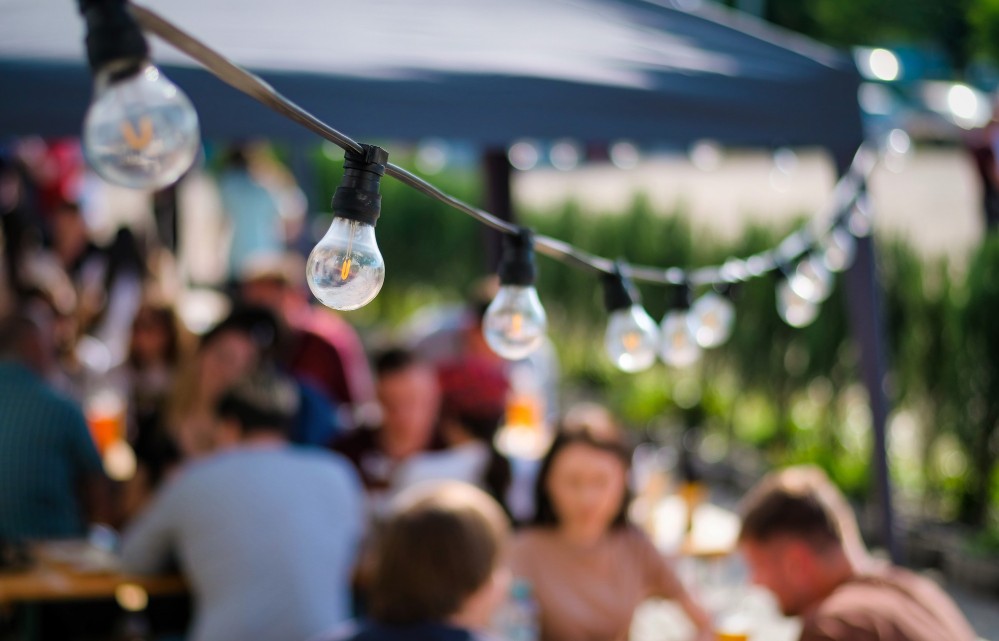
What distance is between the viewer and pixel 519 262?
69.6 inches

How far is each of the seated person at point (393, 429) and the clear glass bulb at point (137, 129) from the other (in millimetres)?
2709

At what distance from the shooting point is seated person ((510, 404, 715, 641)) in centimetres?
309

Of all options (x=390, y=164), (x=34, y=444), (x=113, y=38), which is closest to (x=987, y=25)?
(x=34, y=444)

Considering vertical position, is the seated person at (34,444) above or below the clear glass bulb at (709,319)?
below

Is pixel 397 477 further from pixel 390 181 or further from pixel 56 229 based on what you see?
pixel 390 181

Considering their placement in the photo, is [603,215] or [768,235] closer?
[768,235]

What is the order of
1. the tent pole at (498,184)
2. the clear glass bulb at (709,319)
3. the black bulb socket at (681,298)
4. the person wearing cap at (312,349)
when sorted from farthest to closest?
the tent pole at (498,184)
the person wearing cap at (312,349)
the clear glass bulb at (709,319)
the black bulb socket at (681,298)

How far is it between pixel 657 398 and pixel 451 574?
5.48 metres

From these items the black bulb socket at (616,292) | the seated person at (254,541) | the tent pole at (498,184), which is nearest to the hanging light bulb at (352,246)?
the black bulb socket at (616,292)

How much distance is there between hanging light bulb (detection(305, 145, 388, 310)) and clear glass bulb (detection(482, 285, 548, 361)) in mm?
486

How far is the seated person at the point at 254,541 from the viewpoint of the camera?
116 inches

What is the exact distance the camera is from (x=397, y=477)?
3.77 meters

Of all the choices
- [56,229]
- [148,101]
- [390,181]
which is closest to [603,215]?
[56,229]

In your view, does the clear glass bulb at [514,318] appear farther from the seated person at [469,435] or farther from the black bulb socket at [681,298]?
the seated person at [469,435]
